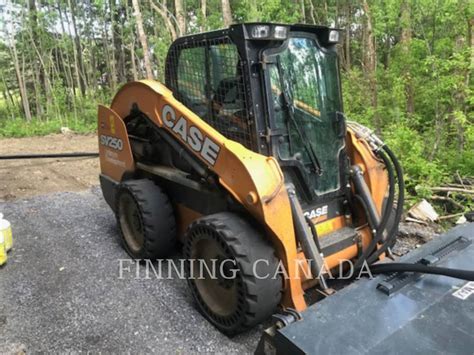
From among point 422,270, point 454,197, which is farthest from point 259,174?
point 454,197

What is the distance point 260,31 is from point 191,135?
0.87m

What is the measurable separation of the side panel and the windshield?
1762mm

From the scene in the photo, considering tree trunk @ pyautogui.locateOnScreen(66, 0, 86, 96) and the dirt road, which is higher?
tree trunk @ pyautogui.locateOnScreen(66, 0, 86, 96)

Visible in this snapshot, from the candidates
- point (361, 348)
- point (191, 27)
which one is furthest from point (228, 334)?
point (191, 27)

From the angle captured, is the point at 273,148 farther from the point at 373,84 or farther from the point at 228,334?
the point at 373,84

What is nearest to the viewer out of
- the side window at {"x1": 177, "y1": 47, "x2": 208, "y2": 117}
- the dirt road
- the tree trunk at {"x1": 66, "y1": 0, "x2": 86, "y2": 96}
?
the side window at {"x1": 177, "y1": 47, "x2": 208, "y2": 117}

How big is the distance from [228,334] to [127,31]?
19.3m

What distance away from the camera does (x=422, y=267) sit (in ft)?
6.63

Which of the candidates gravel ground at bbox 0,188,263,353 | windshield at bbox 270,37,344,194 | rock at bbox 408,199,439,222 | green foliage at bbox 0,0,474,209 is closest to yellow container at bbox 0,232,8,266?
gravel ground at bbox 0,188,263,353

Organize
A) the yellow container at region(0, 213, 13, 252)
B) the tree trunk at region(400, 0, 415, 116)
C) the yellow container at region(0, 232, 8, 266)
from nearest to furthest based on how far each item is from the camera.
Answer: the yellow container at region(0, 232, 8, 266)
the yellow container at region(0, 213, 13, 252)
the tree trunk at region(400, 0, 415, 116)

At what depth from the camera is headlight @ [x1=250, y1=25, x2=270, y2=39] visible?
2.34 metres

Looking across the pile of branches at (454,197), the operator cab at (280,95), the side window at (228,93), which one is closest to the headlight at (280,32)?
the operator cab at (280,95)

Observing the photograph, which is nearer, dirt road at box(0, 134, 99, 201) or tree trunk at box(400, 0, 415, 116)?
dirt road at box(0, 134, 99, 201)

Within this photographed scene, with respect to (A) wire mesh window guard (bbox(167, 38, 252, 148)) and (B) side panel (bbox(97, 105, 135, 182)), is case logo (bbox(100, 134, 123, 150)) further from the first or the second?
(A) wire mesh window guard (bbox(167, 38, 252, 148))
